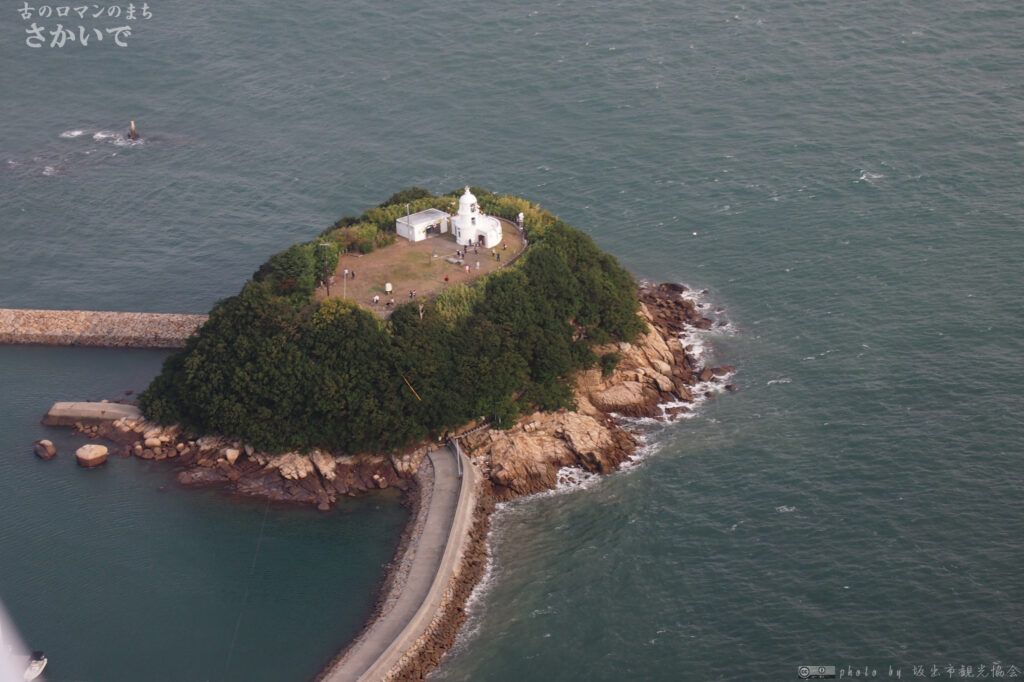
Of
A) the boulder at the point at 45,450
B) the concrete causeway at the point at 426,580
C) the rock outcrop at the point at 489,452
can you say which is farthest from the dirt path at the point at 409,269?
the boulder at the point at 45,450

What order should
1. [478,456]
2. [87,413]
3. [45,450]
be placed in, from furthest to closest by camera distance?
[87,413]
[45,450]
[478,456]

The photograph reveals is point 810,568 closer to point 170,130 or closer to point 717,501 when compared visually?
point 717,501

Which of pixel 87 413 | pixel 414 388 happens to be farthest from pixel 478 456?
pixel 87 413

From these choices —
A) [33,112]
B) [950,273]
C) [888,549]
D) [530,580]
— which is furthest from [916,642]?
[33,112]

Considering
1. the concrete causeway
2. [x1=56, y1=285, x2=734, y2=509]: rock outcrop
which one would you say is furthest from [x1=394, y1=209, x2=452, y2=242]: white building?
the concrete causeway

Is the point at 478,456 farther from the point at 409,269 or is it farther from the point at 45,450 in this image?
the point at 45,450

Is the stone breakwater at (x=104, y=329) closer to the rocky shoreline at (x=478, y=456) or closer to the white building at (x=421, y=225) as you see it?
the rocky shoreline at (x=478, y=456)

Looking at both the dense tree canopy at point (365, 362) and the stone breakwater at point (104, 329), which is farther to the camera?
the stone breakwater at point (104, 329)
